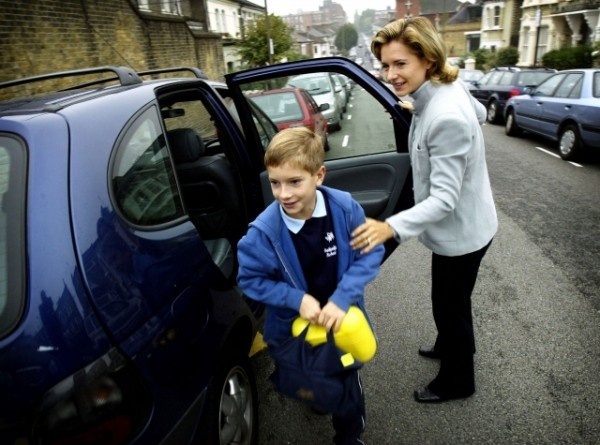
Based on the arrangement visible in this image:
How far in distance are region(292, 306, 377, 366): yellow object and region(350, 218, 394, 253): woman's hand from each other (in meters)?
0.25

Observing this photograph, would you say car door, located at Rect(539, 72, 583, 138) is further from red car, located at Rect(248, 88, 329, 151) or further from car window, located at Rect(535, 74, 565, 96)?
red car, located at Rect(248, 88, 329, 151)

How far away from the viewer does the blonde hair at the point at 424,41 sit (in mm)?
1702

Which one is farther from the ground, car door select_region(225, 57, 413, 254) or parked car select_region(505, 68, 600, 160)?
car door select_region(225, 57, 413, 254)

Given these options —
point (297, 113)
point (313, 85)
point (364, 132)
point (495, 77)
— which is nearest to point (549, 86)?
point (495, 77)

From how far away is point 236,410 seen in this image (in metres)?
1.93

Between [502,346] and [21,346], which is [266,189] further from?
[502,346]

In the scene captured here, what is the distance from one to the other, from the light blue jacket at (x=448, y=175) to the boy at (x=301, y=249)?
23 cm

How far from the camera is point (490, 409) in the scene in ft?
7.70

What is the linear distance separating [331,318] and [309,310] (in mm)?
90

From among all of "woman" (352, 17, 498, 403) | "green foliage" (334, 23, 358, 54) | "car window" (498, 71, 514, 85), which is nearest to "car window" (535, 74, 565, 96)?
"car window" (498, 71, 514, 85)

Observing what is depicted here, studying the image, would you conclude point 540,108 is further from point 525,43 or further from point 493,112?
point 525,43

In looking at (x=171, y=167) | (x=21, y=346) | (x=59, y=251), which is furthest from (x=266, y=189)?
(x=21, y=346)

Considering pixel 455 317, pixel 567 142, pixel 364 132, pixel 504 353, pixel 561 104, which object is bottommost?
pixel 504 353

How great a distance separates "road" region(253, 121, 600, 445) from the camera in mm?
2246
